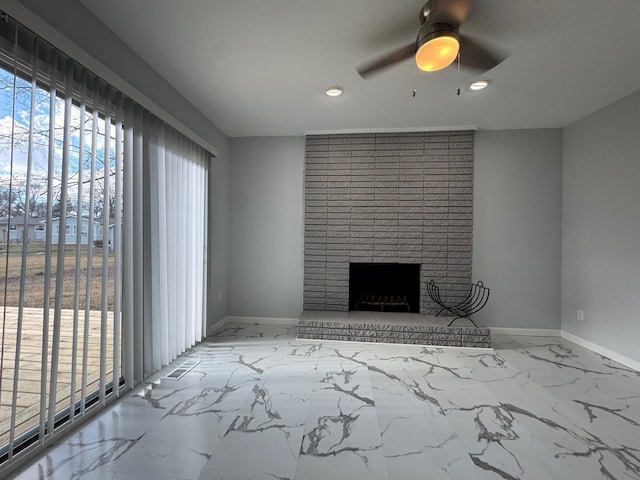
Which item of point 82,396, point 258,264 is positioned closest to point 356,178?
point 258,264

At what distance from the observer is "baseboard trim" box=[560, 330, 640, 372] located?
104 inches

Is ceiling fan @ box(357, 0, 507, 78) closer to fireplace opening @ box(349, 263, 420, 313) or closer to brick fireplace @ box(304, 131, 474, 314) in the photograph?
brick fireplace @ box(304, 131, 474, 314)

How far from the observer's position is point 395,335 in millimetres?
3188

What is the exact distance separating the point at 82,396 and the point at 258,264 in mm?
2296

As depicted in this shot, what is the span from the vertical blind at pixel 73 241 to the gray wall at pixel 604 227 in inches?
163

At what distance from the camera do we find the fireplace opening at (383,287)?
379cm

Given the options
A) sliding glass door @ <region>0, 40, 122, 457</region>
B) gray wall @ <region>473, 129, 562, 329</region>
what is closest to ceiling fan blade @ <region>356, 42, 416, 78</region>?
sliding glass door @ <region>0, 40, 122, 457</region>

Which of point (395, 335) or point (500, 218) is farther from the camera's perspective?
point (500, 218)

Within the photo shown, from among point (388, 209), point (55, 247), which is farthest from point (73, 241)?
point (388, 209)

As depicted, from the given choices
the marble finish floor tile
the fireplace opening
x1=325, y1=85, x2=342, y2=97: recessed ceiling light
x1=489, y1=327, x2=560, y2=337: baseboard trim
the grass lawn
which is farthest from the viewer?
the fireplace opening

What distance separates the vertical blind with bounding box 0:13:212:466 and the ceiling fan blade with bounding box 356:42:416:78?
5.45ft

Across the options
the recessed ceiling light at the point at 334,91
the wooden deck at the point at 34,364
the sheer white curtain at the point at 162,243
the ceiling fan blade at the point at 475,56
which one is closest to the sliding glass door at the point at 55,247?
the wooden deck at the point at 34,364

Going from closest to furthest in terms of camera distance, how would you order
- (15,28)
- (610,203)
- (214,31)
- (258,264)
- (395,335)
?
(15,28) → (214,31) → (610,203) → (395,335) → (258,264)

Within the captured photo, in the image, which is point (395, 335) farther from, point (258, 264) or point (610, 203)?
point (610, 203)
